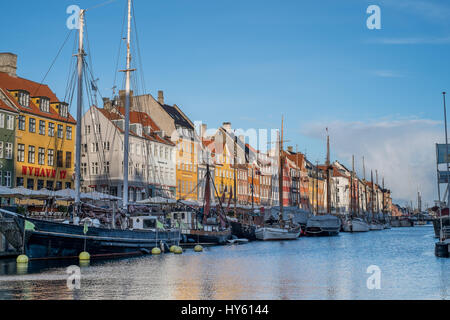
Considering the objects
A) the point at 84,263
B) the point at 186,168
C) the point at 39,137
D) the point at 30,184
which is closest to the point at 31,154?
the point at 39,137

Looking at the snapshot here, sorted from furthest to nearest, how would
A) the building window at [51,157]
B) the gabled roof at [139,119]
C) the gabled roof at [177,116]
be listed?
the gabled roof at [177,116]
the gabled roof at [139,119]
the building window at [51,157]

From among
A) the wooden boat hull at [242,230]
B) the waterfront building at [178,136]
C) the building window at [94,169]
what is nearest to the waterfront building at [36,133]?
the building window at [94,169]

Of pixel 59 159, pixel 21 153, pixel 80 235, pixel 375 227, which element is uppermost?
pixel 21 153

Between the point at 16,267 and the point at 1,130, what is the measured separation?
101 ft

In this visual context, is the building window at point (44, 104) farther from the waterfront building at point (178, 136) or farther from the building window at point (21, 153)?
the waterfront building at point (178, 136)

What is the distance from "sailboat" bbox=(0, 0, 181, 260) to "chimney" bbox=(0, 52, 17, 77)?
2309 cm

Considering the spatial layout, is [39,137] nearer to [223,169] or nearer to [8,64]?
[8,64]

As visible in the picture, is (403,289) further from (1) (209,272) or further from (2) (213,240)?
(2) (213,240)

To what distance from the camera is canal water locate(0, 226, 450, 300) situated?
24.2 metres

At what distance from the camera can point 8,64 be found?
232 feet

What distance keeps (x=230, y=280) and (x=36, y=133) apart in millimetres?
44063

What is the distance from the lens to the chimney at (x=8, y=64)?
70.7 meters
